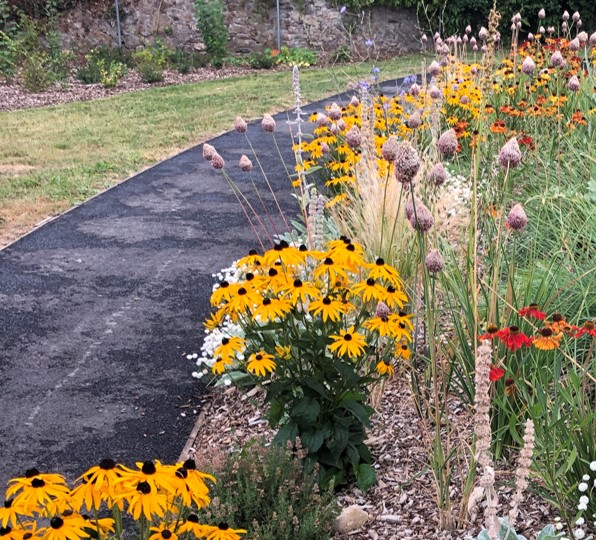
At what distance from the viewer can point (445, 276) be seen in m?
3.07

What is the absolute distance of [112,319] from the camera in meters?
4.50

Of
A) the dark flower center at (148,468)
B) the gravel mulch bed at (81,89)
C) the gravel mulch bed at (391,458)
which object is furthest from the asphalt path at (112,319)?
the gravel mulch bed at (81,89)

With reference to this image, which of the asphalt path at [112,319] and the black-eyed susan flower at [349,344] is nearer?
the black-eyed susan flower at [349,344]

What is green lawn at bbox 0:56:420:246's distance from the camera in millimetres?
6980

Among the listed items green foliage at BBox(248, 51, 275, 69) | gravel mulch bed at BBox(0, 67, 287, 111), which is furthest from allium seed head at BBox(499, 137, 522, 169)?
green foliage at BBox(248, 51, 275, 69)

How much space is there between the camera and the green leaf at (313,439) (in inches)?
104

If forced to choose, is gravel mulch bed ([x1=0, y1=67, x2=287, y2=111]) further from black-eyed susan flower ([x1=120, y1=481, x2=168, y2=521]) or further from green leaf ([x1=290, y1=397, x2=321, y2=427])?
black-eyed susan flower ([x1=120, y1=481, x2=168, y2=521])

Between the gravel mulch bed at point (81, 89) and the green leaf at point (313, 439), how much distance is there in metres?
10.0

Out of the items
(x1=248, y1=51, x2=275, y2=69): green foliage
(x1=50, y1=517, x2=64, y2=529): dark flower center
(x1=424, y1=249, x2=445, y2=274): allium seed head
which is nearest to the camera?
(x1=50, y1=517, x2=64, y2=529): dark flower center

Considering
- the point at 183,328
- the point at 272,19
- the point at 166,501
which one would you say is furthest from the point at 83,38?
the point at 166,501

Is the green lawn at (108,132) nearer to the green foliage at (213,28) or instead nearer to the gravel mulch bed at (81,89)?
the gravel mulch bed at (81,89)

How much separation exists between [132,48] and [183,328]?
12.9 metres

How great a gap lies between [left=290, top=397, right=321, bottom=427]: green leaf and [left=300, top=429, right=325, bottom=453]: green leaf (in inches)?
2.5

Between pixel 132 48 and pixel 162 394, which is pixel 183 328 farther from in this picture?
pixel 132 48
